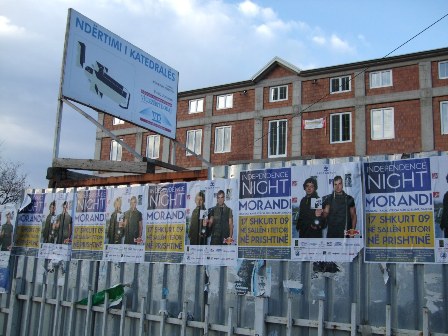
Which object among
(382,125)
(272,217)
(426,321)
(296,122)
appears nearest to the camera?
(426,321)

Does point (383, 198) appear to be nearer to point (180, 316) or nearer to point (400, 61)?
point (180, 316)

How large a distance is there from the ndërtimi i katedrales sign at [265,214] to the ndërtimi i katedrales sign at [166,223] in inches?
37.2

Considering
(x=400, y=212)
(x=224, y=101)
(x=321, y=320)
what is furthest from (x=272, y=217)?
(x=224, y=101)

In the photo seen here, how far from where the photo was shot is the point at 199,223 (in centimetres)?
589

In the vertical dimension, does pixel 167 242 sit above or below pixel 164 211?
below

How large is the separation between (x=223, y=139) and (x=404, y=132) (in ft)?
39.6

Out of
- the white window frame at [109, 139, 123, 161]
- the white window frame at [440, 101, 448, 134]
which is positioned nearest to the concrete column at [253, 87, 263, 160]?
the white window frame at [440, 101, 448, 134]

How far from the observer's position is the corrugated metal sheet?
4.44m

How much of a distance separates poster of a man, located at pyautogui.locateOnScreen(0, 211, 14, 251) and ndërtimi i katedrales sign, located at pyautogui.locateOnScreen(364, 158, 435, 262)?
21.4 feet

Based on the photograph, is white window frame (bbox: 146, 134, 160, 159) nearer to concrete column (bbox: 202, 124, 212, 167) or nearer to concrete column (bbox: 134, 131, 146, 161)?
concrete column (bbox: 134, 131, 146, 161)

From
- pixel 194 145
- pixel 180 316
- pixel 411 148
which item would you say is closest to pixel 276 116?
pixel 194 145

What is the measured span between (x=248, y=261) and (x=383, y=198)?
1.74m

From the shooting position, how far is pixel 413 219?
178 inches

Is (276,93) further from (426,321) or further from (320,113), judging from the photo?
(426,321)
